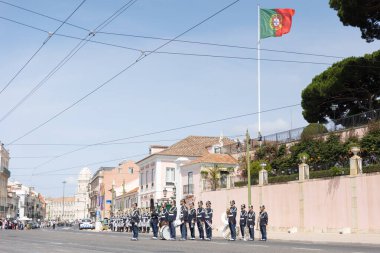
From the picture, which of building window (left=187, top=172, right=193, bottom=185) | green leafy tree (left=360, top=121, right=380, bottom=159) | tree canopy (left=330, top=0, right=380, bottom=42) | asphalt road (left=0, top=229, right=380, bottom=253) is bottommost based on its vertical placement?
asphalt road (left=0, top=229, right=380, bottom=253)

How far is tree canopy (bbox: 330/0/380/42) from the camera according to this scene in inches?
1414

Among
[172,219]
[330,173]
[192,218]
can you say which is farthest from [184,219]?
[330,173]

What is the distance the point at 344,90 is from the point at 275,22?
7.65m

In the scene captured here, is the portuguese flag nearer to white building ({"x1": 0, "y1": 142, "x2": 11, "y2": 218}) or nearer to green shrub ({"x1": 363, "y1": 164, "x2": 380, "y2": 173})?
green shrub ({"x1": 363, "y1": 164, "x2": 380, "y2": 173})

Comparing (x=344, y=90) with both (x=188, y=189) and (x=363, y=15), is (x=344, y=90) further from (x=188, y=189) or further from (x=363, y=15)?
(x=188, y=189)

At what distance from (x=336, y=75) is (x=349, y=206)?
1517cm

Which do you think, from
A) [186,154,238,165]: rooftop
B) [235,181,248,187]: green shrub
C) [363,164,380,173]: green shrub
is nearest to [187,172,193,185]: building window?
[186,154,238,165]: rooftop

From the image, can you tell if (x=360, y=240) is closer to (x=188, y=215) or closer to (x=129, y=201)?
(x=188, y=215)

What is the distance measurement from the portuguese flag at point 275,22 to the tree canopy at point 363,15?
357cm

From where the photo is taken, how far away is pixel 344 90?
145 feet

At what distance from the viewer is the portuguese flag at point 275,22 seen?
41.1 meters

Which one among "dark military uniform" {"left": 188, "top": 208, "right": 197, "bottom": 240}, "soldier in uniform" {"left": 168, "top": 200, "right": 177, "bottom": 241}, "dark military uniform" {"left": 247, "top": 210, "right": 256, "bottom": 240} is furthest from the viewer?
"dark military uniform" {"left": 188, "top": 208, "right": 197, "bottom": 240}

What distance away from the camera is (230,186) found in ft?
148

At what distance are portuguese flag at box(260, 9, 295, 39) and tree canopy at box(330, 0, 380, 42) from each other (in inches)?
141
